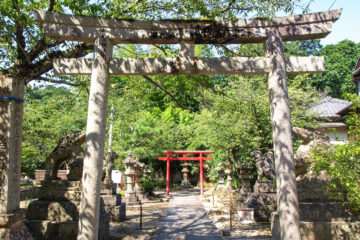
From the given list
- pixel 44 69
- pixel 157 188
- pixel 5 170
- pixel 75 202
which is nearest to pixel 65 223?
pixel 75 202

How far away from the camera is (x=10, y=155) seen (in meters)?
3.88

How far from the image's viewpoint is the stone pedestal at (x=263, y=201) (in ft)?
26.7

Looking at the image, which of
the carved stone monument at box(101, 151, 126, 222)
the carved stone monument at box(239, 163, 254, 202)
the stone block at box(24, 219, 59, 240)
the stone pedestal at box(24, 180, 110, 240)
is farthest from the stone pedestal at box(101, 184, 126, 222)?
the carved stone monument at box(239, 163, 254, 202)

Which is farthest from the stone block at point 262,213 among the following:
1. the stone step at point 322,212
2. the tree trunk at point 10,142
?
the tree trunk at point 10,142

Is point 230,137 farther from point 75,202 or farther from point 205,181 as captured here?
point 205,181

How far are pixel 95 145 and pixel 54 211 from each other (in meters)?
2.93

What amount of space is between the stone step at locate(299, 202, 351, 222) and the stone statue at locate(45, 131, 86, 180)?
5.31 meters

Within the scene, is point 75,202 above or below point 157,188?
above

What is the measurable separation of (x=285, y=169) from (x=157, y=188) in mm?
20356

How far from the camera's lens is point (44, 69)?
4820 mm

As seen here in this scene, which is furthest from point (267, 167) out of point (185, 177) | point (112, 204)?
point (185, 177)

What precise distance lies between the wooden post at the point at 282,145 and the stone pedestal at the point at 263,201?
4.97 metres

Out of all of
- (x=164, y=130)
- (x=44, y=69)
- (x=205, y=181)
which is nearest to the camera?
(x=44, y=69)

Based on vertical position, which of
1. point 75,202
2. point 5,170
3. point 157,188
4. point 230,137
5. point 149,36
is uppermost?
point 149,36
